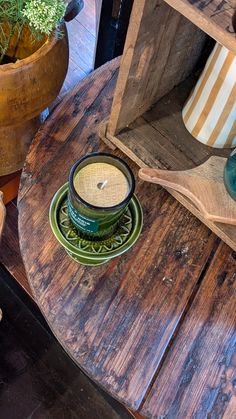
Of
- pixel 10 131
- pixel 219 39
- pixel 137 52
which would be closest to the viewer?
pixel 219 39

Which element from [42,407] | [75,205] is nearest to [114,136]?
[75,205]

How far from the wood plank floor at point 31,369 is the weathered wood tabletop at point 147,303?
0.48 meters

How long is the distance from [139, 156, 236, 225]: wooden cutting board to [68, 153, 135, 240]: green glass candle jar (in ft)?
0.20

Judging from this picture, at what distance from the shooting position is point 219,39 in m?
0.61

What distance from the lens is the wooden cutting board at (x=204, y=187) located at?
0.81m

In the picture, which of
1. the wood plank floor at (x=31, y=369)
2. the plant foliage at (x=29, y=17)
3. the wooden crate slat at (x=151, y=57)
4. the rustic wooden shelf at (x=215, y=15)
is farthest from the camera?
the wood plank floor at (x=31, y=369)

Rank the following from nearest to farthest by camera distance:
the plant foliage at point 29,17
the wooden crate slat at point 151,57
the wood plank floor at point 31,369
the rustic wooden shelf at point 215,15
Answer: the rustic wooden shelf at point 215,15, the wooden crate slat at point 151,57, the plant foliage at point 29,17, the wood plank floor at point 31,369

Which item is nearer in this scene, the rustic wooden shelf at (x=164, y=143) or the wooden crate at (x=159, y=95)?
the wooden crate at (x=159, y=95)

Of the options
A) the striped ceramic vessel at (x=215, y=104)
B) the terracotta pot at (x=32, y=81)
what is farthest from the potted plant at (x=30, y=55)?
the striped ceramic vessel at (x=215, y=104)

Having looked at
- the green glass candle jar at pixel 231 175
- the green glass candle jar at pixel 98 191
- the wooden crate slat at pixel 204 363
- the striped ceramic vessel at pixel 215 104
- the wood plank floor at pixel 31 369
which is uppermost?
the striped ceramic vessel at pixel 215 104

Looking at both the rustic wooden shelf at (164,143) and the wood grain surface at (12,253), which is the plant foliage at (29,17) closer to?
the rustic wooden shelf at (164,143)

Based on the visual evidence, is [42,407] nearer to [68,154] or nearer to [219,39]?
[68,154]

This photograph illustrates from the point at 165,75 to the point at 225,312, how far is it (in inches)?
15.7

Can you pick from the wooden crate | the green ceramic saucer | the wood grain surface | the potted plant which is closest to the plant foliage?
the potted plant
